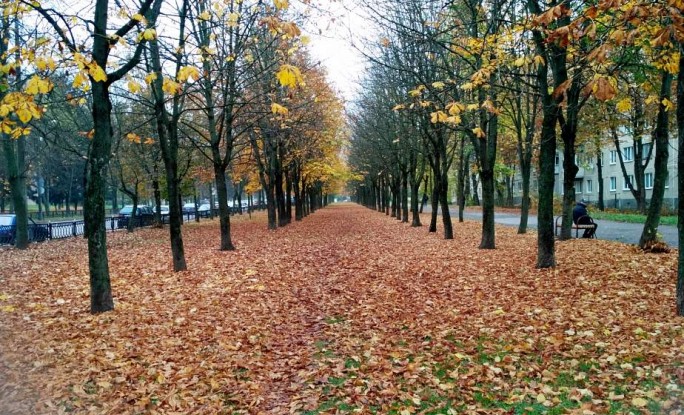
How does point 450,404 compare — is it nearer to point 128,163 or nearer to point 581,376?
point 581,376

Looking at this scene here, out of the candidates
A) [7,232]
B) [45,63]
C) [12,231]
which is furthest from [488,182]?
[7,232]

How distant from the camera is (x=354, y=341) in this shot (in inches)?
241

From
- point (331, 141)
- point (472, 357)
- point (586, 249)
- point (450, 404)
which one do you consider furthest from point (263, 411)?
point (331, 141)

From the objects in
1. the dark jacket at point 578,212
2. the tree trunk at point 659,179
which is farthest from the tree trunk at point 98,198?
the dark jacket at point 578,212

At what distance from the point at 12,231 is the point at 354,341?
20384 millimetres

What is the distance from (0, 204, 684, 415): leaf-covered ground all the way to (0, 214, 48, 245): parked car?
37.1ft

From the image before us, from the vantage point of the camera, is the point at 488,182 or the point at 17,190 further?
the point at 17,190

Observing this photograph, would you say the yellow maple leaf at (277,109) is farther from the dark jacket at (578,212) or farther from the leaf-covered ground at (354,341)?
the dark jacket at (578,212)

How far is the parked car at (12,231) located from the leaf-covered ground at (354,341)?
11315 mm

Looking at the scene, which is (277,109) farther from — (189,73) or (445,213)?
(445,213)

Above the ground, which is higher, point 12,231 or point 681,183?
point 681,183

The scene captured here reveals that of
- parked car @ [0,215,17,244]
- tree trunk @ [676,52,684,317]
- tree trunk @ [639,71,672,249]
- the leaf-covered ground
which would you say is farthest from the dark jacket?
parked car @ [0,215,17,244]

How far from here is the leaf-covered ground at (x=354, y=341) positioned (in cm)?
436

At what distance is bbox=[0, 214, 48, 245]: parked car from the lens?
19891mm
